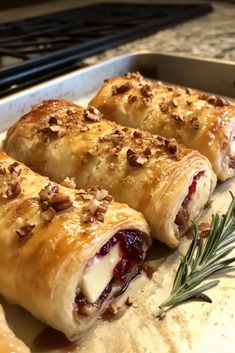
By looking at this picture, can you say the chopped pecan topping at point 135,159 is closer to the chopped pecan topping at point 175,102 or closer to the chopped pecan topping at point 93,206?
the chopped pecan topping at point 93,206

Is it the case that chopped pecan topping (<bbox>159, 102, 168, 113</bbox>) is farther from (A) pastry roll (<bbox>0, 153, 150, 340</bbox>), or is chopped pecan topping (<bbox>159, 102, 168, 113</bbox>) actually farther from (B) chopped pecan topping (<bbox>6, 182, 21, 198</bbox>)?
(B) chopped pecan topping (<bbox>6, 182, 21, 198</bbox>)

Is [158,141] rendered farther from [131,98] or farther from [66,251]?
[66,251]

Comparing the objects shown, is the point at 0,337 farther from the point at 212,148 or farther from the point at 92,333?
the point at 212,148

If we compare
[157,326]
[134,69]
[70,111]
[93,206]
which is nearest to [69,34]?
[134,69]

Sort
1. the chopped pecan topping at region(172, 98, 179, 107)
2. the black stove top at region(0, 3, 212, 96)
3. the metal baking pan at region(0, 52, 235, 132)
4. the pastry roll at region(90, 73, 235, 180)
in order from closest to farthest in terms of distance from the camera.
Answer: the pastry roll at region(90, 73, 235, 180) → the chopped pecan topping at region(172, 98, 179, 107) → the metal baking pan at region(0, 52, 235, 132) → the black stove top at region(0, 3, 212, 96)

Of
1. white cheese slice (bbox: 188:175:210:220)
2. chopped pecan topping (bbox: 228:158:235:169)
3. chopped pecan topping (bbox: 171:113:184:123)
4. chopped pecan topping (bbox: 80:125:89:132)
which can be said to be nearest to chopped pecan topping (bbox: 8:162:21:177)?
chopped pecan topping (bbox: 80:125:89:132)

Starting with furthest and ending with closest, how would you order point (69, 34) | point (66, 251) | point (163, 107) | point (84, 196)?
point (69, 34) < point (163, 107) < point (84, 196) < point (66, 251)
